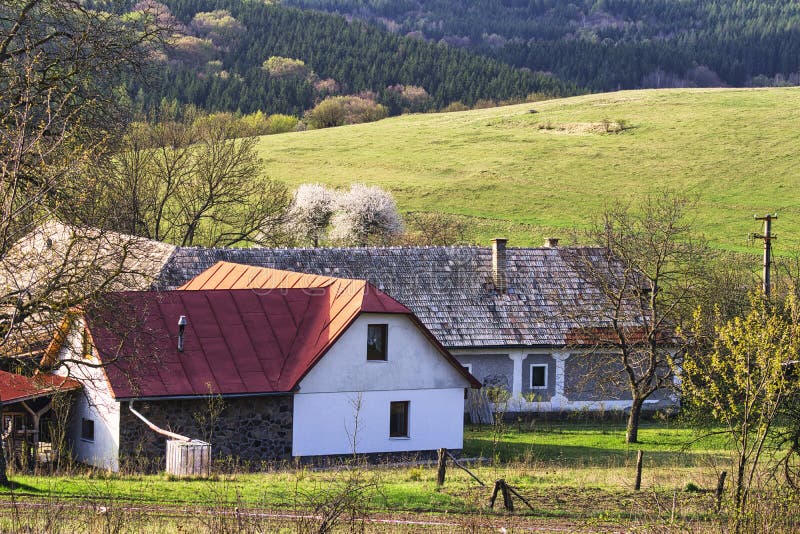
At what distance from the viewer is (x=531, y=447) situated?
2741 centimetres

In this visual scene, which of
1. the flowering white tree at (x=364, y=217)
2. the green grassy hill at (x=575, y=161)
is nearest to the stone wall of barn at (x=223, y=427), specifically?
the green grassy hill at (x=575, y=161)

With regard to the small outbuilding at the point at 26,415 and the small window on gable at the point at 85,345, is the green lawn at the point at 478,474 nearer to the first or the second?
the small window on gable at the point at 85,345

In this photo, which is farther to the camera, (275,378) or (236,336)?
(236,336)

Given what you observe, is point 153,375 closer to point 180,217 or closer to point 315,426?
point 315,426

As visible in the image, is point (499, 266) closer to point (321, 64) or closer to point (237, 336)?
point (237, 336)

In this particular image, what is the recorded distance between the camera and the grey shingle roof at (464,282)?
34.3 m

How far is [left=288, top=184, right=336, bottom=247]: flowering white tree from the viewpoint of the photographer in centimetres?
5650

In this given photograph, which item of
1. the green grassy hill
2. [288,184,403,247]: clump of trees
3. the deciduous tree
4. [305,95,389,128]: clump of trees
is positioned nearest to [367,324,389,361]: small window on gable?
the deciduous tree

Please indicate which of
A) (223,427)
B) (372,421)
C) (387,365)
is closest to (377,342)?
(387,365)

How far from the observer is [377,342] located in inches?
1045

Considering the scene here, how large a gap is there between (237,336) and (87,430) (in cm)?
389

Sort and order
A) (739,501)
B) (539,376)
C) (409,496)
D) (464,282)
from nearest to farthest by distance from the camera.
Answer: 1. (739,501)
2. (409,496)
3. (539,376)
4. (464,282)

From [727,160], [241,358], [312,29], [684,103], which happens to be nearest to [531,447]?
[241,358]

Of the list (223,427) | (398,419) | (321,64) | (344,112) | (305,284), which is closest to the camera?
(223,427)
